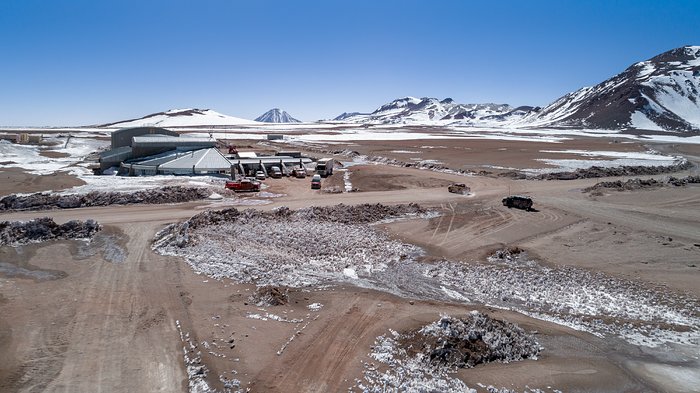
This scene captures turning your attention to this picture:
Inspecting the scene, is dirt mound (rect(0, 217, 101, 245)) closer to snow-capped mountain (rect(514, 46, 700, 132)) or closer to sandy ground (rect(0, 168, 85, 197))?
sandy ground (rect(0, 168, 85, 197))

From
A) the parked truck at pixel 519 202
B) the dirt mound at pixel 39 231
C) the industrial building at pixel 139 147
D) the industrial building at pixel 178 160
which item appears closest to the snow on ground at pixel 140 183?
the industrial building at pixel 178 160

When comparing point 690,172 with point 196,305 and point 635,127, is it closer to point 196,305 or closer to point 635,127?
point 196,305

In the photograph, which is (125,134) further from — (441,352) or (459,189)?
(441,352)

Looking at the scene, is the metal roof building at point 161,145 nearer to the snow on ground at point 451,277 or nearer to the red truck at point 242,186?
the red truck at point 242,186

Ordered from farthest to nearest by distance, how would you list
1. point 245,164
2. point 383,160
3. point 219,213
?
point 383,160 < point 245,164 < point 219,213

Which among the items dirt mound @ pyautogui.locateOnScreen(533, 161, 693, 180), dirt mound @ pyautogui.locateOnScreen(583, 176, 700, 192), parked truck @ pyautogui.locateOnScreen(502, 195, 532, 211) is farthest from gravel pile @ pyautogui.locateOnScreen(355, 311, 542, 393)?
dirt mound @ pyautogui.locateOnScreen(533, 161, 693, 180)

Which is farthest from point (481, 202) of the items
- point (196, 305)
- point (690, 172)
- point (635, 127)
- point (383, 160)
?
point (635, 127)

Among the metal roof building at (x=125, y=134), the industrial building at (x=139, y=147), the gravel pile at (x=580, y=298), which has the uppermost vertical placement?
the metal roof building at (x=125, y=134)
